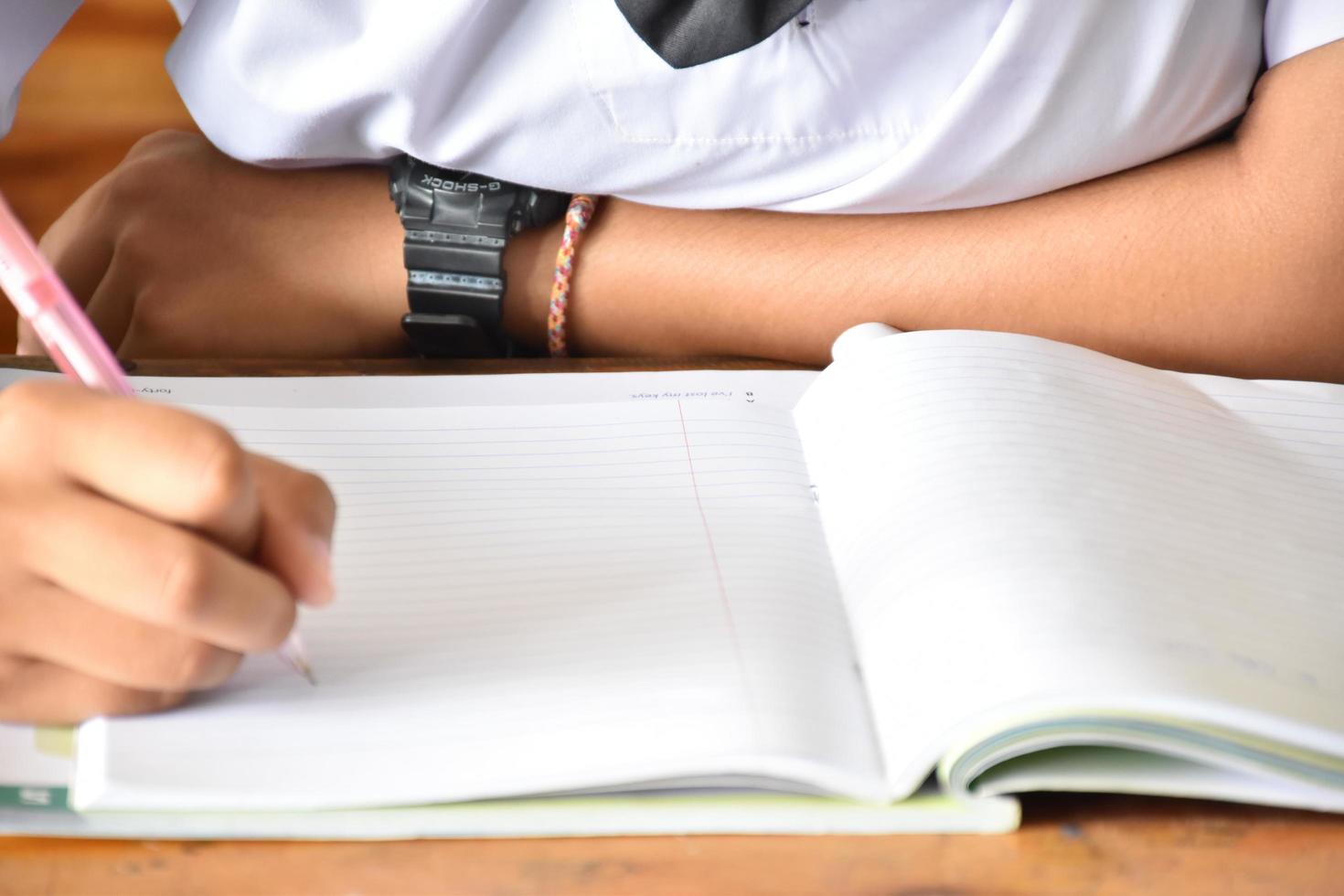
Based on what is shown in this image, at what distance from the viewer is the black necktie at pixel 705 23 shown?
21.0 inches

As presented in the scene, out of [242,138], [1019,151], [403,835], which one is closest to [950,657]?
[403,835]

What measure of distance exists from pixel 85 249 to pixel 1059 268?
543 millimetres

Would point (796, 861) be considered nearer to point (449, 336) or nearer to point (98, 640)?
point (98, 640)

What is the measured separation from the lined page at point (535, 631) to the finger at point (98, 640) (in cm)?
3

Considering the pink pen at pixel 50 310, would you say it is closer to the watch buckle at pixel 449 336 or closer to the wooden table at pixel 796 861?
the wooden table at pixel 796 861

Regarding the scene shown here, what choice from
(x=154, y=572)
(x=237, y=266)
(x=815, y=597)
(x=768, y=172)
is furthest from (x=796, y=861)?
(x=237, y=266)

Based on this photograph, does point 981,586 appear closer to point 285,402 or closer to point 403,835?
point 403,835

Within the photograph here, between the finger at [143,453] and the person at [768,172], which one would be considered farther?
the person at [768,172]

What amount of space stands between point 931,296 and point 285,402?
338 mm

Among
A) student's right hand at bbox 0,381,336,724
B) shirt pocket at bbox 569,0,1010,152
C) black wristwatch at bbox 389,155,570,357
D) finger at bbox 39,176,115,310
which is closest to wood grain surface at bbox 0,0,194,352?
finger at bbox 39,176,115,310

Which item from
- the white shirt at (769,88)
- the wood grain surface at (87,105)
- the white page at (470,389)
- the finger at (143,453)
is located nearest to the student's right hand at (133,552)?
the finger at (143,453)

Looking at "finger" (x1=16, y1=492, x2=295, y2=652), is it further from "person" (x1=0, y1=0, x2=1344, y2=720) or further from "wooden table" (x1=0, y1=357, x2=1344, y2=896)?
"person" (x1=0, y1=0, x2=1344, y2=720)

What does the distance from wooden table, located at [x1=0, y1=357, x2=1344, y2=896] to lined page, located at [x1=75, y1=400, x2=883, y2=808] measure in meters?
0.02

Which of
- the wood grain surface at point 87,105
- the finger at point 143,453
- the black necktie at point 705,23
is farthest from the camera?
the wood grain surface at point 87,105
